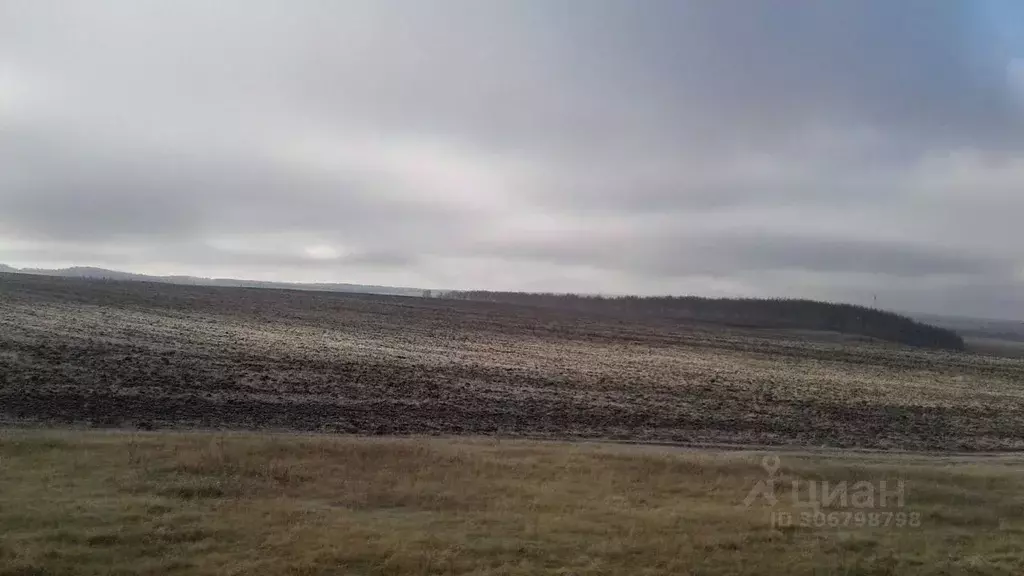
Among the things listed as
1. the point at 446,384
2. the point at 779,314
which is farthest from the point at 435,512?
Result: the point at 779,314

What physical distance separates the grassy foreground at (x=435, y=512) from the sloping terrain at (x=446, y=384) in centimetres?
467

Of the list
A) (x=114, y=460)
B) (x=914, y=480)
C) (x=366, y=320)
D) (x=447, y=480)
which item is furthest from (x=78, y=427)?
(x=366, y=320)

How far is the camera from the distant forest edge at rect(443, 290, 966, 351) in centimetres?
10522

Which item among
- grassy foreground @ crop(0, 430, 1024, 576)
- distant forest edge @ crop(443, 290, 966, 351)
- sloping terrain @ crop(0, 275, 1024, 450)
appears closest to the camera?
grassy foreground @ crop(0, 430, 1024, 576)

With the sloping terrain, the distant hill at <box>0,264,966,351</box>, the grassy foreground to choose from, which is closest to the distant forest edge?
the distant hill at <box>0,264,966,351</box>

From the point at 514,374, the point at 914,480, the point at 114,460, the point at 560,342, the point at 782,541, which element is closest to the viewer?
the point at 782,541

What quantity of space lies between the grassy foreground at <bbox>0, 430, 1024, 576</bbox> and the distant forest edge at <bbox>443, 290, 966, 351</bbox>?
87116 mm

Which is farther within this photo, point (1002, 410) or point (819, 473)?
point (1002, 410)

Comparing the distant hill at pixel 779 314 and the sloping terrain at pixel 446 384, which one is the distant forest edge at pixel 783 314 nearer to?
the distant hill at pixel 779 314

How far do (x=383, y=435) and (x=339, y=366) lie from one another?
41.2 feet

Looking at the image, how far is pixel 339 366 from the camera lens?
31.9 meters

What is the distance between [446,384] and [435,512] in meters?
16.8

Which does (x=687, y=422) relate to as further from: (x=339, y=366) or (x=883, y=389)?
(x=883, y=389)

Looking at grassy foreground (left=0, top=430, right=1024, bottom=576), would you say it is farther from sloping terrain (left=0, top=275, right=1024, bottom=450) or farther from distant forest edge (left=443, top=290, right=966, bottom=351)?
distant forest edge (left=443, top=290, right=966, bottom=351)
